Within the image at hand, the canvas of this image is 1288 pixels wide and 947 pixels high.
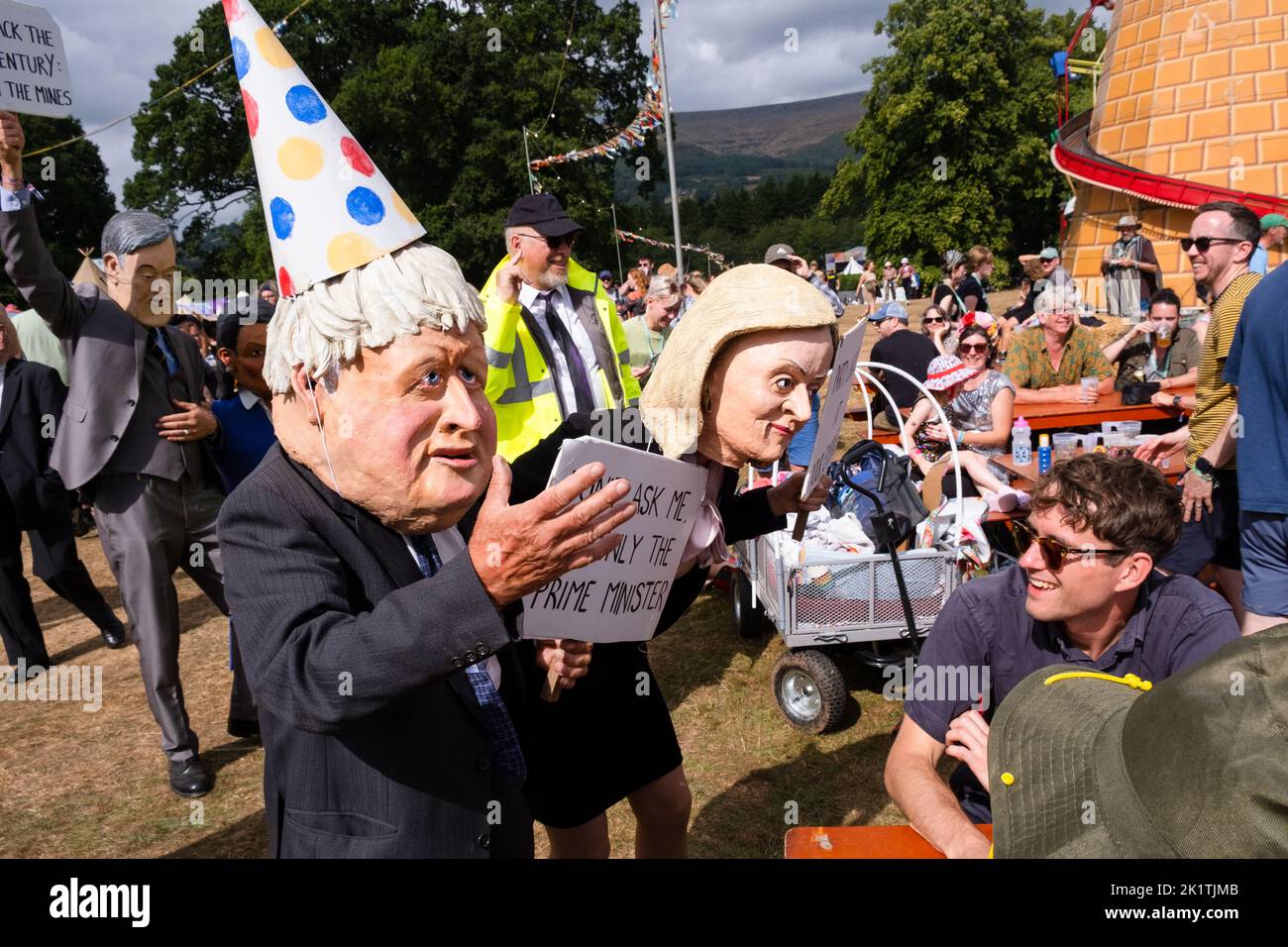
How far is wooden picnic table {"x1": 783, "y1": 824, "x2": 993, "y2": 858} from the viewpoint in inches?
78.8

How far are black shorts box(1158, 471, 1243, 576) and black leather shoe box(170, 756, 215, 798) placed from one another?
14.2ft

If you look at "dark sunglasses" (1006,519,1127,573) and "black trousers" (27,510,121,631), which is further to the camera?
"black trousers" (27,510,121,631)

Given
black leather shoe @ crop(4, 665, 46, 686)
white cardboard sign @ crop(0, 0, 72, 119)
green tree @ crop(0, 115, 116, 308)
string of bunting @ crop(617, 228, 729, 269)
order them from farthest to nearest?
1. green tree @ crop(0, 115, 116, 308)
2. string of bunting @ crop(617, 228, 729, 269)
3. black leather shoe @ crop(4, 665, 46, 686)
4. white cardboard sign @ crop(0, 0, 72, 119)

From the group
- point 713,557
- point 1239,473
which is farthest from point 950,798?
point 1239,473

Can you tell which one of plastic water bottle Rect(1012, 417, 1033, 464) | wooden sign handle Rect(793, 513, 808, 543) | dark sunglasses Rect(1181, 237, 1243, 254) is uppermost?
dark sunglasses Rect(1181, 237, 1243, 254)

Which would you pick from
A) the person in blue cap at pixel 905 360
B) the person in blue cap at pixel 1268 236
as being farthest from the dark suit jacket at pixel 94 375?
the person in blue cap at pixel 1268 236

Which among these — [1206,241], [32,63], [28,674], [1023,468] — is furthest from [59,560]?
[1206,241]

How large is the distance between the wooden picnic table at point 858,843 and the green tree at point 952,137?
3550 cm

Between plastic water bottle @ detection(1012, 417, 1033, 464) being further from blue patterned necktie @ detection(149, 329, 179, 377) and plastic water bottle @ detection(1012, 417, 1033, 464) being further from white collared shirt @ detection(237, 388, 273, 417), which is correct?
blue patterned necktie @ detection(149, 329, 179, 377)

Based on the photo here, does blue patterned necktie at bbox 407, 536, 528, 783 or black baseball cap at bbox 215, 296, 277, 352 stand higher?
black baseball cap at bbox 215, 296, 277, 352

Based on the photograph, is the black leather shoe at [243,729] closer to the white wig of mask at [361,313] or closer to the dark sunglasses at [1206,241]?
the white wig of mask at [361,313]

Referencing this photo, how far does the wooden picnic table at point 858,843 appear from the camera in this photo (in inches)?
78.8

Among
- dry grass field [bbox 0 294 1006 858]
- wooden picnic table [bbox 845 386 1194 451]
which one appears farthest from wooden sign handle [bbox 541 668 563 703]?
wooden picnic table [bbox 845 386 1194 451]

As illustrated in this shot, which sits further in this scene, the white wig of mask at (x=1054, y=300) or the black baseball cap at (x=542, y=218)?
the white wig of mask at (x=1054, y=300)
